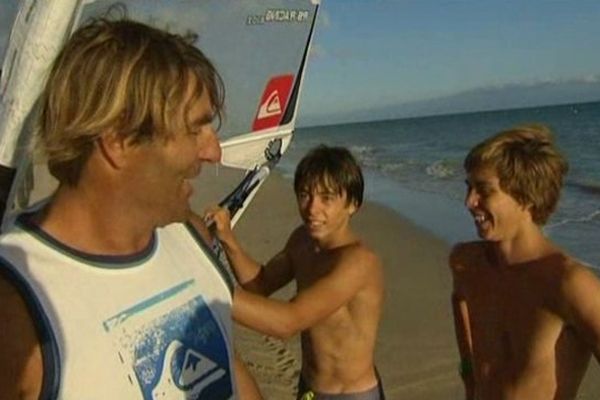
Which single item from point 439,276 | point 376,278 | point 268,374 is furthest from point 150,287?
point 439,276

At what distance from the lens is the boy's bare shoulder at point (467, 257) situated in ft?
9.59

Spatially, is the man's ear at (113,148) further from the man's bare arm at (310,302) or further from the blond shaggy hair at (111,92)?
the man's bare arm at (310,302)

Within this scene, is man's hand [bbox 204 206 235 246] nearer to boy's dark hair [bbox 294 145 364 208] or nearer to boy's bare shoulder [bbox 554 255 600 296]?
boy's dark hair [bbox 294 145 364 208]

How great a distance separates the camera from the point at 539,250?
8.88 feet

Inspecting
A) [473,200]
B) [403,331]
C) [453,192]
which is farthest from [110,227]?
[453,192]

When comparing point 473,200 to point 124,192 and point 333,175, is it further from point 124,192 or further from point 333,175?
point 124,192

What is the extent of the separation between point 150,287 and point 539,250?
5.05 feet

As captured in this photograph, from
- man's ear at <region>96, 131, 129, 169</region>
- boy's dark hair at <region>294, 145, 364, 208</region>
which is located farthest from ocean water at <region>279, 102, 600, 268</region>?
man's ear at <region>96, 131, 129, 169</region>

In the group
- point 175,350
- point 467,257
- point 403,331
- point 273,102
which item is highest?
point 273,102

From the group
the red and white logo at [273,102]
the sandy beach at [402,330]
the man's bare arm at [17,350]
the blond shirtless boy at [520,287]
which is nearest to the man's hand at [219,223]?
the sandy beach at [402,330]

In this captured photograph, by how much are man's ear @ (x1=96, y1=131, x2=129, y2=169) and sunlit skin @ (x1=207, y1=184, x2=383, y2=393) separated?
1531 mm

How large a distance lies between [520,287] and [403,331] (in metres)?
5.27

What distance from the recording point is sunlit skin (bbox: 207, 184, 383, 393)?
318 cm

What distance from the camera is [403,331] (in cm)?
782
